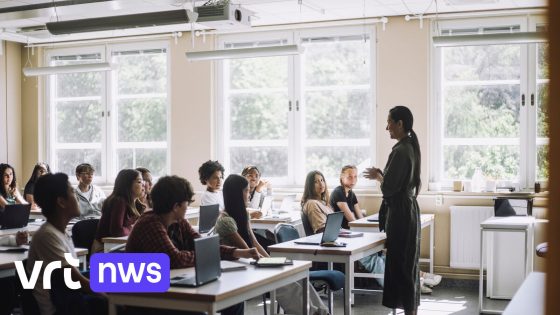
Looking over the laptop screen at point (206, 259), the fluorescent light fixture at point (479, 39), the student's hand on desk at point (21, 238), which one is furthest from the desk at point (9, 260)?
the fluorescent light fixture at point (479, 39)

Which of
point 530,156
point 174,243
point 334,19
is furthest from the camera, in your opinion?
point 334,19

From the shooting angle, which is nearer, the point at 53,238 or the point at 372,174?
the point at 53,238

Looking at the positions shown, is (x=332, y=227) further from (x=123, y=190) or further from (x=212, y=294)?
(x=212, y=294)

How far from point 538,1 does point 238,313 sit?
3.70 m

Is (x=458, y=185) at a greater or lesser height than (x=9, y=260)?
greater

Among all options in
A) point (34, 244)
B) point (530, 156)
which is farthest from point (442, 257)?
point (34, 244)

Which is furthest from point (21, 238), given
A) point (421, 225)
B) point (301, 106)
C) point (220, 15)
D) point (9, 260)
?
point (301, 106)

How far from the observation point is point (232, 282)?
128 inches

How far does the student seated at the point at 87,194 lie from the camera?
695 centimetres

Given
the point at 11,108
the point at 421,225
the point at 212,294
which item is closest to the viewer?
the point at 212,294

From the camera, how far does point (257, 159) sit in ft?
28.3

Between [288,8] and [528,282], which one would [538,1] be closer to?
[528,282]

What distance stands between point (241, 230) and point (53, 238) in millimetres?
1370

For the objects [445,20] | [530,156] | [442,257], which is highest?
[445,20]
